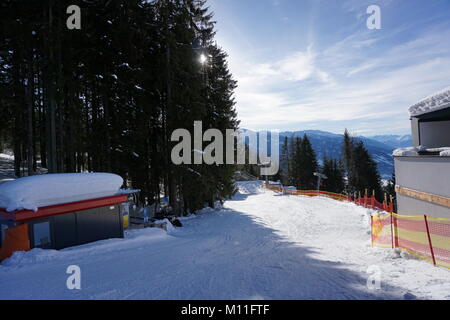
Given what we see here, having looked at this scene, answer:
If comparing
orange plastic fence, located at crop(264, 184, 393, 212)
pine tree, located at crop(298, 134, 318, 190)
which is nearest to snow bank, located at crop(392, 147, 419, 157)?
orange plastic fence, located at crop(264, 184, 393, 212)

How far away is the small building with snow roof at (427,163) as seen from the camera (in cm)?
857

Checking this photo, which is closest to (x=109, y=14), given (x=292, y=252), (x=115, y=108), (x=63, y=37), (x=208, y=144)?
(x=63, y=37)

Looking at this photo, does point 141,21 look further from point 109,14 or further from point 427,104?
point 427,104

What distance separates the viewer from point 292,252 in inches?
368

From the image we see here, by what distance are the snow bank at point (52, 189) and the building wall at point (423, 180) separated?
1379cm

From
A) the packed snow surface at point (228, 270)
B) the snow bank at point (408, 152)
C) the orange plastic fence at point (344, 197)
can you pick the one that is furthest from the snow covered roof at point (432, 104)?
the orange plastic fence at point (344, 197)

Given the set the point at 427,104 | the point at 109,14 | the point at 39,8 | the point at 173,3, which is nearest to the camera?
the point at 427,104

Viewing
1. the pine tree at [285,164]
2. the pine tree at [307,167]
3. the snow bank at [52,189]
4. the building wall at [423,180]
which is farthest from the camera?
the pine tree at [285,164]

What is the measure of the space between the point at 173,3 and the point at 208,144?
37.3 feet

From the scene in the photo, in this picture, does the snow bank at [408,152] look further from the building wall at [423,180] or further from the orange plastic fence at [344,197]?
the orange plastic fence at [344,197]

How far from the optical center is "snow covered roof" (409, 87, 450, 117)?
10.0m

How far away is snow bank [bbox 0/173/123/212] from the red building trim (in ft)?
0.59

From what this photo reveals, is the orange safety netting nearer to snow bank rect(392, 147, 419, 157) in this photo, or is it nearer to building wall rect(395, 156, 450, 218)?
building wall rect(395, 156, 450, 218)

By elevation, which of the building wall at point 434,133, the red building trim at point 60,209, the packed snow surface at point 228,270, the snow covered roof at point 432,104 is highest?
the snow covered roof at point 432,104
